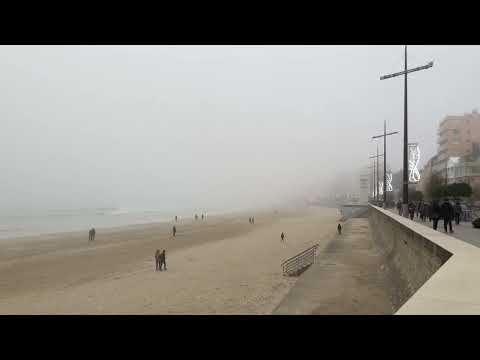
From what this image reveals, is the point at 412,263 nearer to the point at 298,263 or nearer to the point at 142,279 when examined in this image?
the point at 298,263

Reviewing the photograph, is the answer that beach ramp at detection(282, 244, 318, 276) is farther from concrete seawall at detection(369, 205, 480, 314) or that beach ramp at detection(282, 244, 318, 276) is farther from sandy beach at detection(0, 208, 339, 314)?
concrete seawall at detection(369, 205, 480, 314)

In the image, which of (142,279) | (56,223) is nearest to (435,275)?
(142,279)

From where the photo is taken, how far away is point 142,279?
Result: 18.6 m

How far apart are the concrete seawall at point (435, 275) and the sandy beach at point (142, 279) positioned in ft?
14.7

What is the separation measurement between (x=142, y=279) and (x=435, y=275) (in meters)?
15.4

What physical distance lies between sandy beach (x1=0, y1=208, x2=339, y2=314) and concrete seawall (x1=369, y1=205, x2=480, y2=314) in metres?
4.48

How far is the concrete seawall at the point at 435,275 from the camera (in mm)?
3964

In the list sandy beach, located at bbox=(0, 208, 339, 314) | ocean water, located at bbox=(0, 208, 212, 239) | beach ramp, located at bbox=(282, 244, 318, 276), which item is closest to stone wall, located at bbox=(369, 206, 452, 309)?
sandy beach, located at bbox=(0, 208, 339, 314)

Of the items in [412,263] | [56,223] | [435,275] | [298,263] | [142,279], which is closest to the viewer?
[435,275]

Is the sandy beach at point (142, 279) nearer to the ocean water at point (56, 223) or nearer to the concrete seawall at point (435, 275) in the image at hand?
the concrete seawall at point (435, 275)

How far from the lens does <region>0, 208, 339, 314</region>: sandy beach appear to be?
45.0 feet
